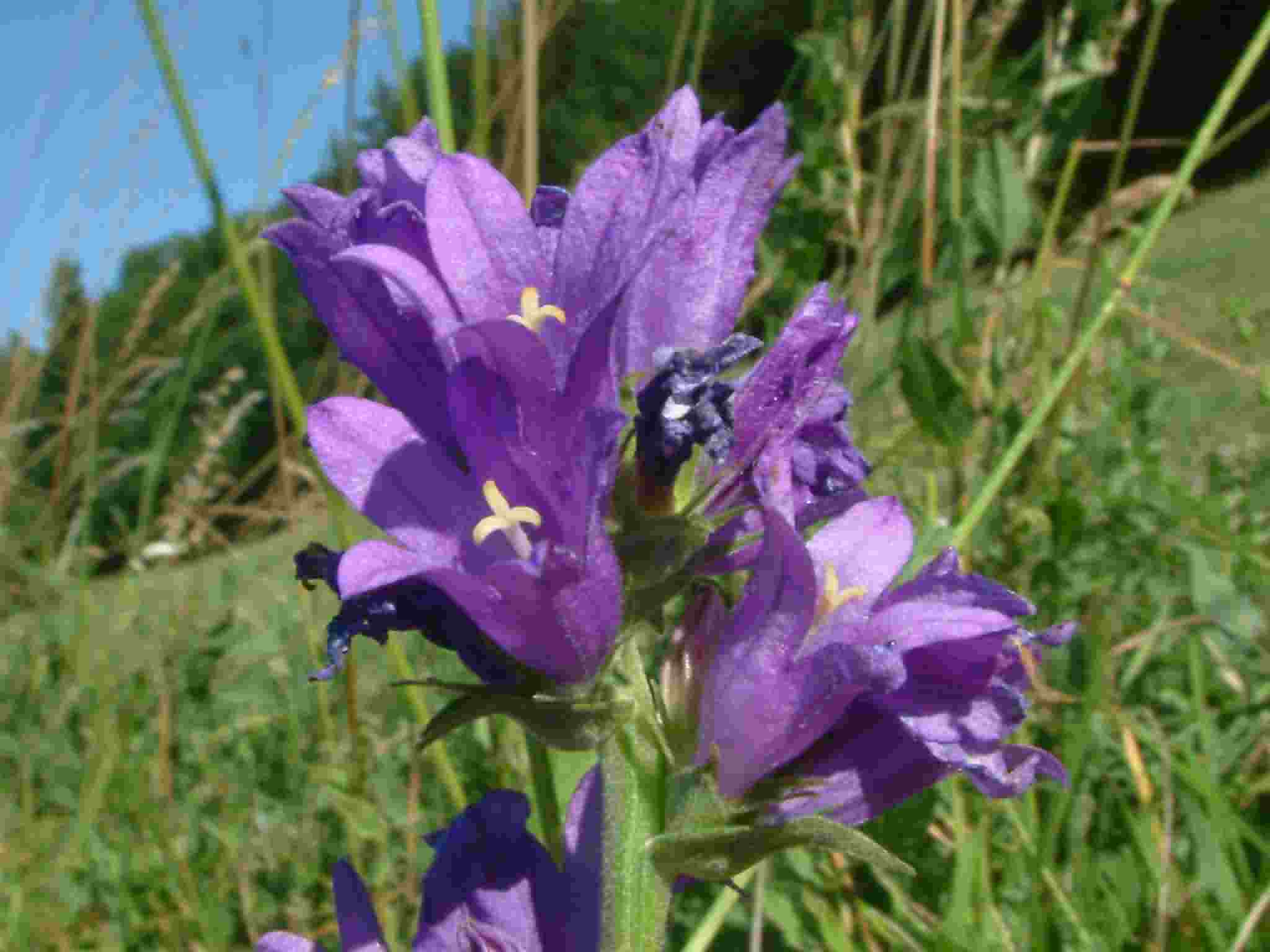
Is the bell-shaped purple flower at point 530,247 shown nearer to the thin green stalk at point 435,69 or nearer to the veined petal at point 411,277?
the veined petal at point 411,277

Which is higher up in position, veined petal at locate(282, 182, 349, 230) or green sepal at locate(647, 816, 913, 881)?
veined petal at locate(282, 182, 349, 230)

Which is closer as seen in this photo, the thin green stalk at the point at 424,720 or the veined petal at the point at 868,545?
the veined petal at the point at 868,545

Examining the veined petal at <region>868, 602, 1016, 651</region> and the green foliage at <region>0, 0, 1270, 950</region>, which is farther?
the green foliage at <region>0, 0, 1270, 950</region>

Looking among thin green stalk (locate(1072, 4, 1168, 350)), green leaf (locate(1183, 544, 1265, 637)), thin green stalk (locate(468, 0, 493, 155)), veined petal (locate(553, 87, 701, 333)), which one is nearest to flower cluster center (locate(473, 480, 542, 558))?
veined petal (locate(553, 87, 701, 333))

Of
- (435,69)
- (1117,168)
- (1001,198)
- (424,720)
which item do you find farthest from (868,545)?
(1001,198)

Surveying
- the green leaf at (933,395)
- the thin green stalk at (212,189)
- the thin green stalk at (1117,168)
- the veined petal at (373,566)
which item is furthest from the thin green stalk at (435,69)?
the thin green stalk at (1117,168)

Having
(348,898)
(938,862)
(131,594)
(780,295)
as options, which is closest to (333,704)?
(131,594)

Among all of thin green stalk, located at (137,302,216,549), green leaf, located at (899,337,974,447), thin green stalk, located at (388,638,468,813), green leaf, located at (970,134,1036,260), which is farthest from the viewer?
thin green stalk, located at (137,302,216,549)

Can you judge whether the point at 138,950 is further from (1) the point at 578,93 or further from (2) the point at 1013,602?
(1) the point at 578,93

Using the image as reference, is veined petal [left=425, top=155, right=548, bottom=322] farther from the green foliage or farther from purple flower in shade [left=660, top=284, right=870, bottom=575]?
the green foliage
